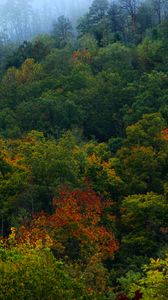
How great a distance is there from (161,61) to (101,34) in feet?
52.9

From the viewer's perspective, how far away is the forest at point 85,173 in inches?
646

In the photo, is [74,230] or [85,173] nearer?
[74,230]

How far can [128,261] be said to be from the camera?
86.6 feet

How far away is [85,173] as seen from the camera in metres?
31.2

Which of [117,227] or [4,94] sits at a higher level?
[4,94]

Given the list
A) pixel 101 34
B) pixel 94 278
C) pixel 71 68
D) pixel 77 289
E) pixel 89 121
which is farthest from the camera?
pixel 101 34

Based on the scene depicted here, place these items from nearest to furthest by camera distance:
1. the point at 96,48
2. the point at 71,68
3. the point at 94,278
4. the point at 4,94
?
1. the point at 94,278
2. the point at 4,94
3. the point at 71,68
4. the point at 96,48

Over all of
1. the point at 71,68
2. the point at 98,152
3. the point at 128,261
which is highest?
the point at 71,68

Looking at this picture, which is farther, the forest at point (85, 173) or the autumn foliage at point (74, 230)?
the autumn foliage at point (74, 230)

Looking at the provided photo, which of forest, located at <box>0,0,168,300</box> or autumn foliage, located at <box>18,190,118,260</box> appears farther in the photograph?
autumn foliage, located at <box>18,190,118,260</box>

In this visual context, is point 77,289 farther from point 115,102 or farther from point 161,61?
point 161,61

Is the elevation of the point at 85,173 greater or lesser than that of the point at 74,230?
greater

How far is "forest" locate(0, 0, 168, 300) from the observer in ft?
53.8

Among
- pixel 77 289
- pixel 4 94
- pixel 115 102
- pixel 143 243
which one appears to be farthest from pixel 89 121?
pixel 77 289
